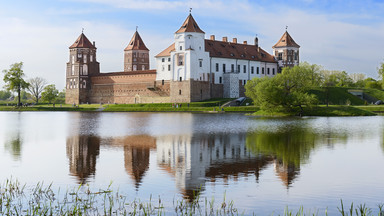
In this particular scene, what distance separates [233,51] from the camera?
7794cm

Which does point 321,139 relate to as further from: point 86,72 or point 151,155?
point 86,72

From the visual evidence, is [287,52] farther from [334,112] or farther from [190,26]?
[334,112]

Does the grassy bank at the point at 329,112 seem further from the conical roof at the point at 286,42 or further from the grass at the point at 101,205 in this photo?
the grass at the point at 101,205

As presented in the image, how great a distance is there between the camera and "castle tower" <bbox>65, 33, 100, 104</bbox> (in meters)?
86.3

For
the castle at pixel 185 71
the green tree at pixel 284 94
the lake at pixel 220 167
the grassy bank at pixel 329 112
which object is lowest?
the lake at pixel 220 167

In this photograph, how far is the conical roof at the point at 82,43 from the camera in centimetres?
8803

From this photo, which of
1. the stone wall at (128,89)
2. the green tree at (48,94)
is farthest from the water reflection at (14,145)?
the green tree at (48,94)

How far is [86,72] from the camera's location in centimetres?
8738

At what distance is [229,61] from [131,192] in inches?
2647

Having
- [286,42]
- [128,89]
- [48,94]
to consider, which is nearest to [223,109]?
[128,89]

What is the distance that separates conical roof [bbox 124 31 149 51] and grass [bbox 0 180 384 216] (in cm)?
8782

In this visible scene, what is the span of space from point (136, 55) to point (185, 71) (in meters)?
28.6

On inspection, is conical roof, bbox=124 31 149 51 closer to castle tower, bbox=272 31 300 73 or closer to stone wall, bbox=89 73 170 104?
stone wall, bbox=89 73 170 104

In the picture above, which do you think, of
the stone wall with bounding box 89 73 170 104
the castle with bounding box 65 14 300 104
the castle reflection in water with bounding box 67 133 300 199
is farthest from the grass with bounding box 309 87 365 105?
the castle reflection in water with bounding box 67 133 300 199
